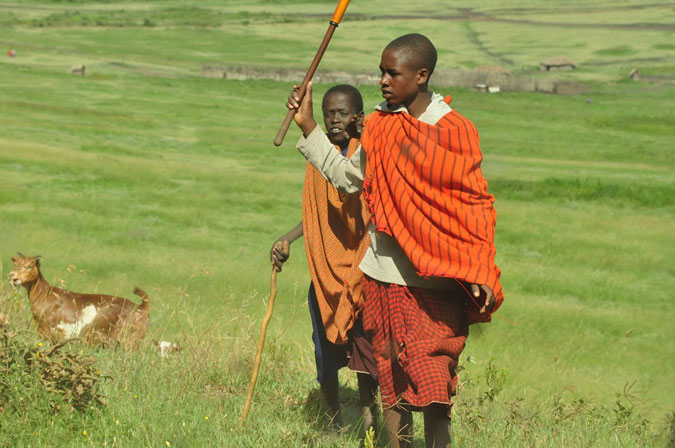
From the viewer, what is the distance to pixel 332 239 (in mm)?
5059

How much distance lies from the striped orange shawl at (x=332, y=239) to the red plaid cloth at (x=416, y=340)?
0.59m

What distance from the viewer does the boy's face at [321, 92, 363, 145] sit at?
5043 mm

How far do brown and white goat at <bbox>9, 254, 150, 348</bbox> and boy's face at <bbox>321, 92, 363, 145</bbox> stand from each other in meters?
2.32

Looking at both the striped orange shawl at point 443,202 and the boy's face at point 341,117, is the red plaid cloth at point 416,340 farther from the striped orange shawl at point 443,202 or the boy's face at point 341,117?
the boy's face at point 341,117

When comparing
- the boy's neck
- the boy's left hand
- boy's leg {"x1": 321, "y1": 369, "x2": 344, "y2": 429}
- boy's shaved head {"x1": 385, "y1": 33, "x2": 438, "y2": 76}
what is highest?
boy's shaved head {"x1": 385, "y1": 33, "x2": 438, "y2": 76}

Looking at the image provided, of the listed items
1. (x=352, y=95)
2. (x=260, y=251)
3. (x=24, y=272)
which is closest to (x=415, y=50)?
(x=352, y=95)

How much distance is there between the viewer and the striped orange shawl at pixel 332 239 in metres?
4.99

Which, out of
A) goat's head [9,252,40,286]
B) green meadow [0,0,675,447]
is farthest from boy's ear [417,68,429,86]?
goat's head [9,252,40,286]

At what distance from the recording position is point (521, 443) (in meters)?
4.73

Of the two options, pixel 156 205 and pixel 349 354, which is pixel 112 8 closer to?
pixel 156 205

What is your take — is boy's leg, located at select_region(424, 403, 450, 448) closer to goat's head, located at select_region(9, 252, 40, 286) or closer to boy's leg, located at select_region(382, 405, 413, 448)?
boy's leg, located at select_region(382, 405, 413, 448)

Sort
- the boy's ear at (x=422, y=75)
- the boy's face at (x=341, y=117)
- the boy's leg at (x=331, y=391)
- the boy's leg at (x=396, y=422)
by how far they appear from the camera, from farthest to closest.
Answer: the boy's leg at (x=331, y=391) → the boy's face at (x=341, y=117) → the boy's leg at (x=396, y=422) → the boy's ear at (x=422, y=75)

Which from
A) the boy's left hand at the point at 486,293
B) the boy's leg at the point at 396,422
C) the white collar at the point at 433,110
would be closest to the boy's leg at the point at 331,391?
the boy's leg at the point at 396,422

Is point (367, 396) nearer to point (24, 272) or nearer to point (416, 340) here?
point (416, 340)
